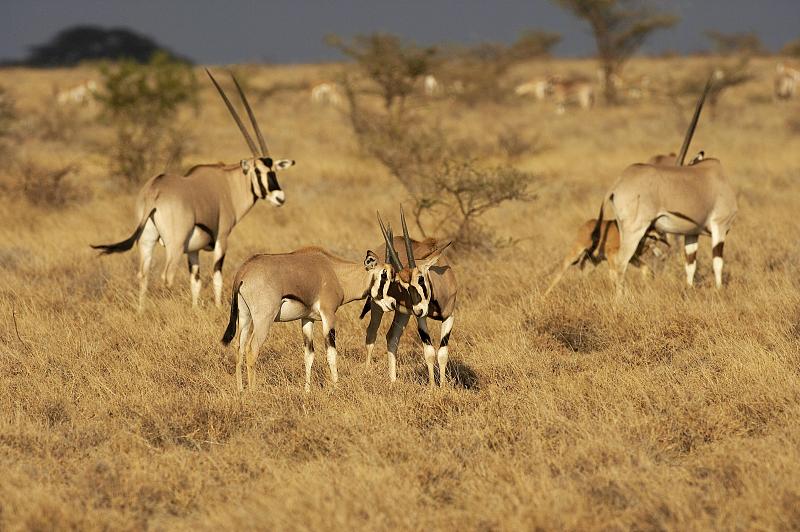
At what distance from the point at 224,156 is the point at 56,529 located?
19810 millimetres

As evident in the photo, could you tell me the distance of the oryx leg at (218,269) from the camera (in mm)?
10459

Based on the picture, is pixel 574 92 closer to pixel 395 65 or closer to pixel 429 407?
pixel 395 65

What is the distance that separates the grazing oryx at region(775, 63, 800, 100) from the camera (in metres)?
44.2

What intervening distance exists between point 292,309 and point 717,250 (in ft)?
18.4

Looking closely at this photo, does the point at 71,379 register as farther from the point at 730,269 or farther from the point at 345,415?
the point at 730,269

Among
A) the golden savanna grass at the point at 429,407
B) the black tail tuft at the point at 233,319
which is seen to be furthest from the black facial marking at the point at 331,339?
the black tail tuft at the point at 233,319

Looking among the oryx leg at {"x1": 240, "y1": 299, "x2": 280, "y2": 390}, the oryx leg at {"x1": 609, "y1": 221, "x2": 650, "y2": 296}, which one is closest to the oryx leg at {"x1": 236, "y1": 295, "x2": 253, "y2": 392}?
the oryx leg at {"x1": 240, "y1": 299, "x2": 280, "y2": 390}

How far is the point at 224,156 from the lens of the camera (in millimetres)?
24297

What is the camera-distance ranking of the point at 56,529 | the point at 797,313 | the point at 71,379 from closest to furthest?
1. the point at 56,529
2. the point at 71,379
3. the point at 797,313

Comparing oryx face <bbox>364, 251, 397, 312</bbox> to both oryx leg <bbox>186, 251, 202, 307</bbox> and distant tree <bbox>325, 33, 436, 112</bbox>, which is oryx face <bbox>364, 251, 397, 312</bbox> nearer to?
oryx leg <bbox>186, 251, 202, 307</bbox>

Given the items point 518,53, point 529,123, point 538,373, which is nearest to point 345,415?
point 538,373

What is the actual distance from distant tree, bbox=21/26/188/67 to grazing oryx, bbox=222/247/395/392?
410 feet

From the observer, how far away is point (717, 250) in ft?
35.6

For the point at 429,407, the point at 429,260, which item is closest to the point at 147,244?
the point at 429,260
